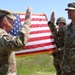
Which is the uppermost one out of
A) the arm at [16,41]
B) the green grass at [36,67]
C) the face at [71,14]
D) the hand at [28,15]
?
the hand at [28,15]

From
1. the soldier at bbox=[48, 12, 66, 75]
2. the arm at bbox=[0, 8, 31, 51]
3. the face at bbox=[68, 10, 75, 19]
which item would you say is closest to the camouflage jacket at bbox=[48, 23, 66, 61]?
the soldier at bbox=[48, 12, 66, 75]

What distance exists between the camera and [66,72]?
5793 mm

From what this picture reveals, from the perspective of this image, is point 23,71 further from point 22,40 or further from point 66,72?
point 22,40

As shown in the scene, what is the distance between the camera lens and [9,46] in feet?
11.7

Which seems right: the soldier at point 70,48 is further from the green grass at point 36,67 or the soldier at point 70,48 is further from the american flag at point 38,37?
the green grass at point 36,67

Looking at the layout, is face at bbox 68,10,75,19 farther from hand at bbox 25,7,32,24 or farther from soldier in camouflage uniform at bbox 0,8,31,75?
hand at bbox 25,7,32,24

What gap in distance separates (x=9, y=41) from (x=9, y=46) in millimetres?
52

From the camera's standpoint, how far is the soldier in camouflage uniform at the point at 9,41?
3562 mm

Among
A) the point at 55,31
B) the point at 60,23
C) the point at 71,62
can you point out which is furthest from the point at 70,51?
the point at 60,23

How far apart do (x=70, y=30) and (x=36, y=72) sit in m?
6.43

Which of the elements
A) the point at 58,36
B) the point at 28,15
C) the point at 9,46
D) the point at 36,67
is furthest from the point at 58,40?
the point at 36,67

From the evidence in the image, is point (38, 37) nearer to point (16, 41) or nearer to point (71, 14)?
point (71, 14)

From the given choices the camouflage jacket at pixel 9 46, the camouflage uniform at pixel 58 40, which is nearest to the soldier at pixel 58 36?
the camouflage uniform at pixel 58 40

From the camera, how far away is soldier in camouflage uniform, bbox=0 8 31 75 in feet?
11.7
